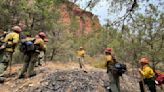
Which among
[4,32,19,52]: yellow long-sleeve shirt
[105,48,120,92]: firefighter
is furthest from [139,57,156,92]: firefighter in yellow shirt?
[4,32,19,52]: yellow long-sleeve shirt

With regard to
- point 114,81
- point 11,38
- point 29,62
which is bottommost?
point 114,81

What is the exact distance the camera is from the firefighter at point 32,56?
41.0 ft

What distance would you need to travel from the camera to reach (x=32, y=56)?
41.6ft

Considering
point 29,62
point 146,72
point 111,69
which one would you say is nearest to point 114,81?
point 111,69

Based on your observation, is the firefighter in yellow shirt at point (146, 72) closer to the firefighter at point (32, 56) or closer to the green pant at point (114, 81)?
the green pant at point (114, 81)

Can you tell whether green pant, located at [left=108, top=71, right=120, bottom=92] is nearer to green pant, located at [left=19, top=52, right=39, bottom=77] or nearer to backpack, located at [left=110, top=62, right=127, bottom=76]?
backpack, located at [left=110, top=62, right=127, bottom=76]

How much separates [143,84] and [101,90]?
1.69 metres

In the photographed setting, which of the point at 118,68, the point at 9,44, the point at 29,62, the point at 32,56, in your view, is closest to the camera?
the point at 118,68

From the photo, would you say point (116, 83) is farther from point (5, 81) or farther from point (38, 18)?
point (38, 18)

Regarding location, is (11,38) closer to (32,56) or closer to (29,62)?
(32,56)

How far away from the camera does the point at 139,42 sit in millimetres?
25141

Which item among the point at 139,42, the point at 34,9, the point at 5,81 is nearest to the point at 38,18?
the point at 34,9

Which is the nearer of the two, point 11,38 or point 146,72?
point 146,72

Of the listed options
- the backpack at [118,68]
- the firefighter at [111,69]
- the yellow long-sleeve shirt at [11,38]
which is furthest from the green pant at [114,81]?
the yellow long-sleeve shirt at [11,38]
